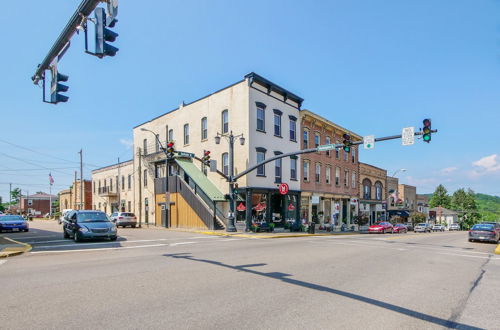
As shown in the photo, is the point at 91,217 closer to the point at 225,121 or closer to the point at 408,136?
the point at 225,121

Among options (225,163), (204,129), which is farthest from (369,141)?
(204,129)

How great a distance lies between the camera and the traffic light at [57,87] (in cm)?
952

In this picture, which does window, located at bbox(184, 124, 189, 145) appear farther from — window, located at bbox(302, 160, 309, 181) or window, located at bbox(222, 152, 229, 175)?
window, located at bbox(302, 160, 309, 181)

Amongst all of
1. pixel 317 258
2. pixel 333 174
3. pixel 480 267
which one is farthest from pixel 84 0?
pixel 333 174

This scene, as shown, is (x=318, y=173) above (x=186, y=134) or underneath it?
underneath

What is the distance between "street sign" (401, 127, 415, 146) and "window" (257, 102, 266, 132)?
14.0 metres

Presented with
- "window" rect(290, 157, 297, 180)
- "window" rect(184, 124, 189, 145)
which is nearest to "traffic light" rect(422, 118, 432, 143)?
"window" rect(290, 157, 297, 180)

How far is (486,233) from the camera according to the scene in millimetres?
23531

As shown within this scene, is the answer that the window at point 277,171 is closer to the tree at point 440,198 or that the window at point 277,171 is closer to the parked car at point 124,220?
the parked car at point 124,220

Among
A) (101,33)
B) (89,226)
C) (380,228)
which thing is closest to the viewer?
(101,33)

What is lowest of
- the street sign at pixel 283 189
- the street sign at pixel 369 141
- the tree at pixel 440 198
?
the tree at pixel 440 198

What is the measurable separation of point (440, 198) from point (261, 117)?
108898 millimetres

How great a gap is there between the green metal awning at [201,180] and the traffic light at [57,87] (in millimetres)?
18003

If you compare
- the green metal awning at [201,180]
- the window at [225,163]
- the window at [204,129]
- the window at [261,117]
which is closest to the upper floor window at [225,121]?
the window at [225,163]
